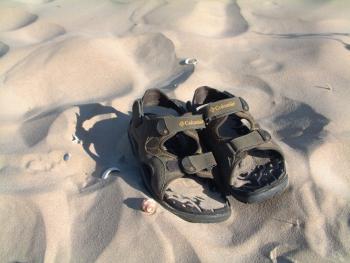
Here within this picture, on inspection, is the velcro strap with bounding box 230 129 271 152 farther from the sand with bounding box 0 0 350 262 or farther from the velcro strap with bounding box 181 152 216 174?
the sand with bounding box 0 0 350 262

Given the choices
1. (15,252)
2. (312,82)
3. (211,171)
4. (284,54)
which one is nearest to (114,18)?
(284,54)

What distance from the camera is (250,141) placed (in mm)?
2344

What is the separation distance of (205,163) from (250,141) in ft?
0.96

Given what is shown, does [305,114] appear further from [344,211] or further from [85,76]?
[85,76]

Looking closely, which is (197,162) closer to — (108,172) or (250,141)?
(250,141)

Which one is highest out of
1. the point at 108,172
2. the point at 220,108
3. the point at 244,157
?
the point at 220,108

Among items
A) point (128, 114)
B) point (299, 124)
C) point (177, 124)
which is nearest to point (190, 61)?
point (128, 114)

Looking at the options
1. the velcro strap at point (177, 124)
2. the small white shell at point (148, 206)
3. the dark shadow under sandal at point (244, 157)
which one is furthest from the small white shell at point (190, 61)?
the small white shell at point (148, 206)

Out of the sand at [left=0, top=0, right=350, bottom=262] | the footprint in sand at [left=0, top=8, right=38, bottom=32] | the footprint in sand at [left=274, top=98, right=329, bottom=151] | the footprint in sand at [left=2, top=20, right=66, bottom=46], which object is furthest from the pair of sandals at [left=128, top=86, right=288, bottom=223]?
the footprint in sand at [left=0, top=8, right=38, bottom=32]

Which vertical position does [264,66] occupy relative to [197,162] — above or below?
below

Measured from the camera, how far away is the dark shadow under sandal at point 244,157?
2.27 metres

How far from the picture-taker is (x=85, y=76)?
3.42m

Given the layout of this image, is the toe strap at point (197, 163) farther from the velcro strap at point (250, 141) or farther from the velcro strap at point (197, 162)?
the velcro strap at point (250, 141)

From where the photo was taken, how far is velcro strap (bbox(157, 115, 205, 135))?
2.30 metres
